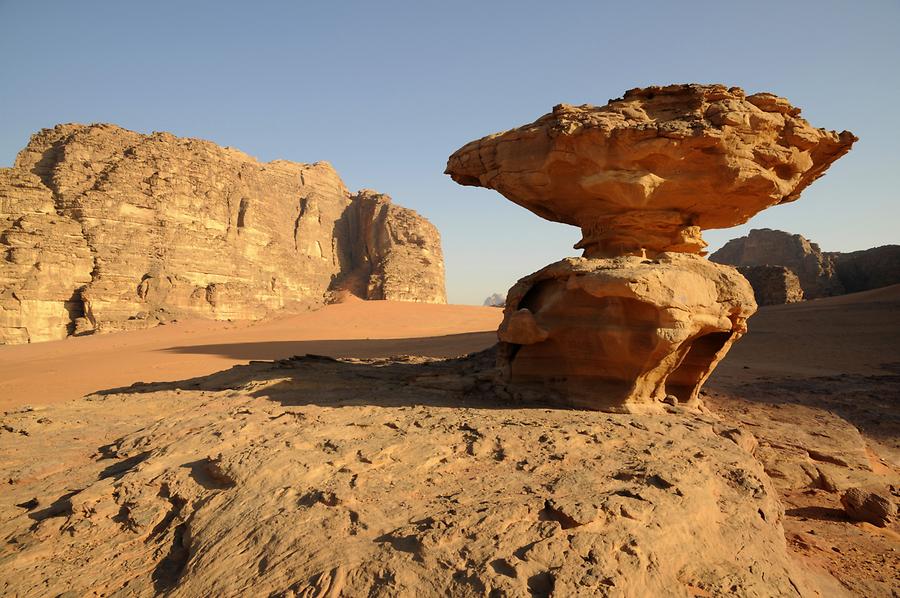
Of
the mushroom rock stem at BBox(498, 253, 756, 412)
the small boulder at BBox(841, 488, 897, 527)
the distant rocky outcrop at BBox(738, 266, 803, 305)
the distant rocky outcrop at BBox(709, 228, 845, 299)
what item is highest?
the distant rocky outcrop at BBox(709, 228, 845, 299)

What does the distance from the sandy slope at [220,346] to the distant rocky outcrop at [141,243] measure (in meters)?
4.01

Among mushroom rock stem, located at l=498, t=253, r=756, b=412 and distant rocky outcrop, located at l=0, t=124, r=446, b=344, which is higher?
distant rocky outcrop, located at l=0, t=124, r=446, b=344

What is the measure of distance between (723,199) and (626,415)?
3243 millimetres

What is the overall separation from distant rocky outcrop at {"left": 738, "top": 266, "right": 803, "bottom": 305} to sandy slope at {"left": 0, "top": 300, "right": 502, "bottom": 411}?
1418 centimetres

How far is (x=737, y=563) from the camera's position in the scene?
2945 mm

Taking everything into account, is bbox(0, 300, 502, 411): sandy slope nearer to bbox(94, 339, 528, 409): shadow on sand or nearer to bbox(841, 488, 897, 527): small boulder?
bbox(94, 339, 528, 409): shadow on sand

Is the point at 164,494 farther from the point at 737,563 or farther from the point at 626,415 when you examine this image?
the point at 626,415

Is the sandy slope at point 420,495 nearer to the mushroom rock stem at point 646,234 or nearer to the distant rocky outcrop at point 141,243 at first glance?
the mushroom rock stem at point 646,234

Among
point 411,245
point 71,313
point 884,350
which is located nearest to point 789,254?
point 884,350

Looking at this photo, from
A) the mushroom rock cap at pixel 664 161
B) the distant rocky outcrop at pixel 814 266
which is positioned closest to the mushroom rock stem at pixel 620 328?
the mushroom rock cap at pixel 664 161

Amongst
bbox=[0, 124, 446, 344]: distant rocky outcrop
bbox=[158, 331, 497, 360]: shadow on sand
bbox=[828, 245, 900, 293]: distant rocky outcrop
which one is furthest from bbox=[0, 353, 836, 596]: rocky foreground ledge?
bbox=[828, 245, 900, 293]: distant rocky outcrop

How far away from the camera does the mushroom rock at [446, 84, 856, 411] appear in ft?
17.4

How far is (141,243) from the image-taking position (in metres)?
27.7

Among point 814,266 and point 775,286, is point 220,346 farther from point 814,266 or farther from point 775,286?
point 814,266
